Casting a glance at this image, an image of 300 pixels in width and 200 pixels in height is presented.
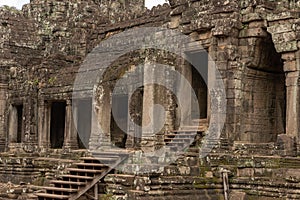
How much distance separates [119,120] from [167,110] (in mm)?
6069

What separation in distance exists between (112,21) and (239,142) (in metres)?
11.1

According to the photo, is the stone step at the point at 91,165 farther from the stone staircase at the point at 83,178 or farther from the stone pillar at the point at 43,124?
the stone pillar at the point at 43,124

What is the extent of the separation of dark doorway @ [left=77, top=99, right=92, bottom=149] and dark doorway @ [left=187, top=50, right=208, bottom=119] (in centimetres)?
612

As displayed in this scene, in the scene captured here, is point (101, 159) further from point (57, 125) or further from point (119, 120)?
point (57, 125)

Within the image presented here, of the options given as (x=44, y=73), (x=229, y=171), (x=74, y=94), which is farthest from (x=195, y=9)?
(x=44, y=73)

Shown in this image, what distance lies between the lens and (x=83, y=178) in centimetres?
1413

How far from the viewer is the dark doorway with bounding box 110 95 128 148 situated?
22281 mm

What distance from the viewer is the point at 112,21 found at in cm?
2467

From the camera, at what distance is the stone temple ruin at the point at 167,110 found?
1320cm

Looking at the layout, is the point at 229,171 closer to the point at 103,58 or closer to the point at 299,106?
the point at 299,106

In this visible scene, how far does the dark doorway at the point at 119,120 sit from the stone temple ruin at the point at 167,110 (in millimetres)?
Answer: 47

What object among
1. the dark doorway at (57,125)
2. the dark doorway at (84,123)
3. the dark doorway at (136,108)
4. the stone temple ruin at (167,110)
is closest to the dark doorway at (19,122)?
the stone temple ruin at (167,110)

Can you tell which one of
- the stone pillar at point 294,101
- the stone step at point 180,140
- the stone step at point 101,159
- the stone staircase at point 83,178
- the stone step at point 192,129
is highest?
the stone pillar at point 294,101

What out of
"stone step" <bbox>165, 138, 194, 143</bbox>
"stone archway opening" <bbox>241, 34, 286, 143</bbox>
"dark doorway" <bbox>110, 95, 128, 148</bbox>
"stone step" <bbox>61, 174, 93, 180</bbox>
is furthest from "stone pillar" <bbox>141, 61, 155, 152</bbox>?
"dark doorway" <bbox>110, 95, 128, 148</bbox>
